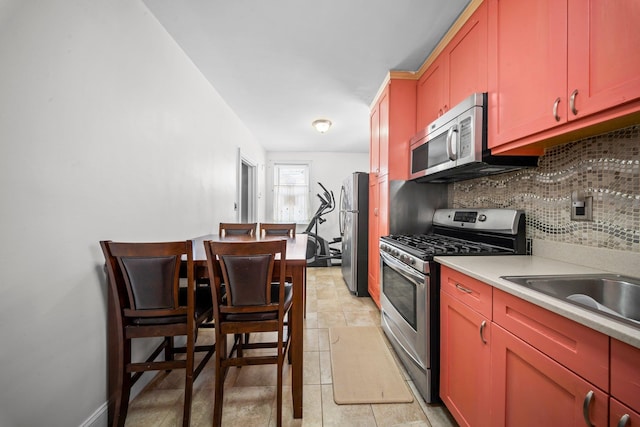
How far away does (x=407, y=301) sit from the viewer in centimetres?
167

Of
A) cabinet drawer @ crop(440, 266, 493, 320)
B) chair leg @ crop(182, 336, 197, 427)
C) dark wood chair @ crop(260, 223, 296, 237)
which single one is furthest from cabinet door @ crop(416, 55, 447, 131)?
chair leg @ crop(182, 336, 197, 427)

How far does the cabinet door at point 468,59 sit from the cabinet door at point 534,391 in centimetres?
141

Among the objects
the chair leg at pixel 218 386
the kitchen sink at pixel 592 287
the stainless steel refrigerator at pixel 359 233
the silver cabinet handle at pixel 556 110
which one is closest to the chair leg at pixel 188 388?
the chair leg at pixel 218 386

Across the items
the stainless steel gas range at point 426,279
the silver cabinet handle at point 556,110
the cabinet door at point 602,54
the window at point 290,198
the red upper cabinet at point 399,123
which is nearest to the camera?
the cabinet door at point 602,54

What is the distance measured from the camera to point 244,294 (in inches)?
51.2

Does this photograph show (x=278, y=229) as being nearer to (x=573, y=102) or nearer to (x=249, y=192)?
(x=249, y=192)

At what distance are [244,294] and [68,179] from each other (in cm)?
95

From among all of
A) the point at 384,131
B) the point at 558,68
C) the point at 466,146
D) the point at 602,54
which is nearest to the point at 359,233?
the point at 384,131

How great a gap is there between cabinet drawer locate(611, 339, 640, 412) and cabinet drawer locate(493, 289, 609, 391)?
0.01 metres

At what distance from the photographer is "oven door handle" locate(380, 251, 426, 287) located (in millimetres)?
1471

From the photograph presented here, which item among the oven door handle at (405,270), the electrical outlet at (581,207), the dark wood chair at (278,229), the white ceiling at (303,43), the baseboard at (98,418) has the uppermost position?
the white ceiling at (303,43)

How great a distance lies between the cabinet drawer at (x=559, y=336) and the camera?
646 mm

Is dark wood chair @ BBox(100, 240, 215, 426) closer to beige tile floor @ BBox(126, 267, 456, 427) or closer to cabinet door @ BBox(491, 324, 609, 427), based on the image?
beige tile floor @ BBox(126, 267, 456, 427)

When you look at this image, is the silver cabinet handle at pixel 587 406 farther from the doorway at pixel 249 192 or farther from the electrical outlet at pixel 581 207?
the doorway at pixel 249 192
